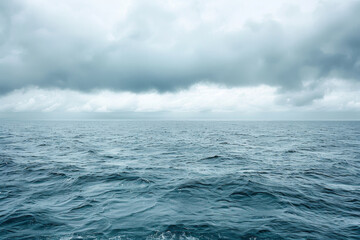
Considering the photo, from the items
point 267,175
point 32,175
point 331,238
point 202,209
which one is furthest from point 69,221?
point 267,175

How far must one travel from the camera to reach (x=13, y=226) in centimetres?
865

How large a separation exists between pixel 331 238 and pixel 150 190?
383 inches

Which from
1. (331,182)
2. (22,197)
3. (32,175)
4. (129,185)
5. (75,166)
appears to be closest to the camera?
(22,197)

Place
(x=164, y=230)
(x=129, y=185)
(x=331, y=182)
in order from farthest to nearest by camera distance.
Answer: (x=331, y=182) → (x=129, y=185) → (x=164, y=230)

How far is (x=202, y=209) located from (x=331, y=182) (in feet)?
38.1

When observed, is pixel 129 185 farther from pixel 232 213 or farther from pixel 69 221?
pixel 232 213

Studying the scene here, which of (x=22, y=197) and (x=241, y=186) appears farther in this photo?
(x=241, y=186)

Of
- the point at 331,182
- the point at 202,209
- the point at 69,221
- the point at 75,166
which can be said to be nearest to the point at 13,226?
the point at 69,221

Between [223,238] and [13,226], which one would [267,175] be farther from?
[13,226]

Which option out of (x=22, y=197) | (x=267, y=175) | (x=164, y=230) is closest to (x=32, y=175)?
(x=22, y=197)

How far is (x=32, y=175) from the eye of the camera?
16.6 m

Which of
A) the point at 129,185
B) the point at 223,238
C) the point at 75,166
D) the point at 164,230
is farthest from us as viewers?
the point at 75,166

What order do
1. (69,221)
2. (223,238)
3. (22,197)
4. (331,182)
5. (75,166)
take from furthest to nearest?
1. (75,166)
2. (331,182)
3. (22,197)
4. (69,221)
5. (223,238)

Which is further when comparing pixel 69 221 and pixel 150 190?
pixel 150 190
